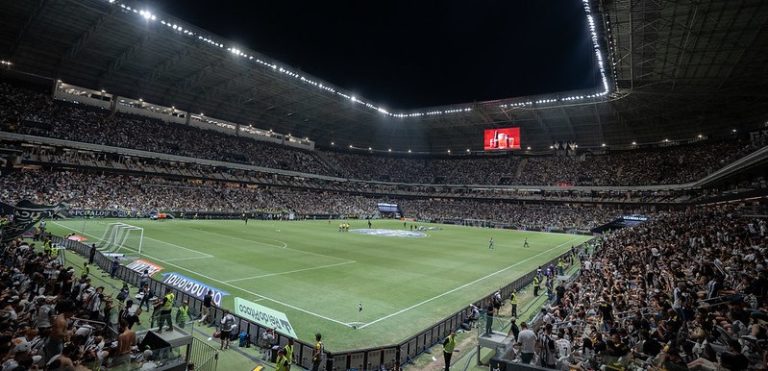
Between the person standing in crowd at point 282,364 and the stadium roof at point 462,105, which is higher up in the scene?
the stadium roof at point 462,105

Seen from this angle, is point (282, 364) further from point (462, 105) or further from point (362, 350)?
point (462, 105)

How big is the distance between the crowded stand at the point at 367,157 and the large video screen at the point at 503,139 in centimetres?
1779

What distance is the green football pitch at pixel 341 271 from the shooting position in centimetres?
1623

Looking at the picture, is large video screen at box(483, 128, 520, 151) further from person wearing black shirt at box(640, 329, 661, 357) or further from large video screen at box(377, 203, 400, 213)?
person wearing black shirt at box(640, 329, 661, 357)

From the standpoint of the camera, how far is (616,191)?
7112 cm

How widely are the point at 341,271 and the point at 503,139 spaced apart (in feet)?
176

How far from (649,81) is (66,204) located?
64.8 m

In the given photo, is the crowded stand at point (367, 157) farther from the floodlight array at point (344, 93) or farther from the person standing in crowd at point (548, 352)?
the person standing in crowd at point (548, 352)

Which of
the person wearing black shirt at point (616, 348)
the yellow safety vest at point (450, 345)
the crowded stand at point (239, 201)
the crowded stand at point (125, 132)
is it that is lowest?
the yellow safety vest at point (450, 345)

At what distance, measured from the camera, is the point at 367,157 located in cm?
10225

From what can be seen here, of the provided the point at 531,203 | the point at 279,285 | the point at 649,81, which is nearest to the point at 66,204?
the point at 279,285

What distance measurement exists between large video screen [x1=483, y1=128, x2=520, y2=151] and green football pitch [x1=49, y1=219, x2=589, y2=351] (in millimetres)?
30593

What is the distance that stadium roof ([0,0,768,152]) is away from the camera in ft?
90.6

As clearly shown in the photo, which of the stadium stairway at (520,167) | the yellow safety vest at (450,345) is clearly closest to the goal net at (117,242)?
the yellow safety vest at (450,345)
